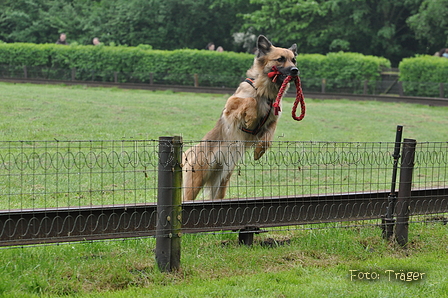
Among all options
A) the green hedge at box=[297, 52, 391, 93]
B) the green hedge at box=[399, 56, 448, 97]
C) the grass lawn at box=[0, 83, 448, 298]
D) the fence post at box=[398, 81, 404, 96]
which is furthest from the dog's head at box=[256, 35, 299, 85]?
the green hedge at box=[297, 52, 391, 93]

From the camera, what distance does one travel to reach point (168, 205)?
5387mm

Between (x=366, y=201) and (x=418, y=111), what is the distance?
60.0ft

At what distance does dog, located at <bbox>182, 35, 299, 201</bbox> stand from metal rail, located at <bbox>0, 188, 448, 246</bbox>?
1.07m

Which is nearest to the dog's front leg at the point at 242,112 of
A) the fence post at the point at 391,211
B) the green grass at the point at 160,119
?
the fence post at the point at 391,211

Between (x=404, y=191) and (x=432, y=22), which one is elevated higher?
(x=432, y=22)

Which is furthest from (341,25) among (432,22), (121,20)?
(121,20)

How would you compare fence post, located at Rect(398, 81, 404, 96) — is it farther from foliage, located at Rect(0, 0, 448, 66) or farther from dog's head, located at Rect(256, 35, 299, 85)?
dog's head, located at Rect(256, 35, 299, 85)

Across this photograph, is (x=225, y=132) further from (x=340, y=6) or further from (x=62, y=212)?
(x=340, y=6)

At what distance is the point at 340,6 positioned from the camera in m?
41.7

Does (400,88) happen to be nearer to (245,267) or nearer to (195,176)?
(195,176)

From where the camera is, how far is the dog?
7410 millimetres

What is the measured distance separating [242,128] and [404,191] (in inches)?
94.1

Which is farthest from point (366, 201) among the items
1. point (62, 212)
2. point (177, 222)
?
point (62, 212)

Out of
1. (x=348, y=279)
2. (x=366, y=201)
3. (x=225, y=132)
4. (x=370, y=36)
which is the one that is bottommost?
(x=348, y=279)
